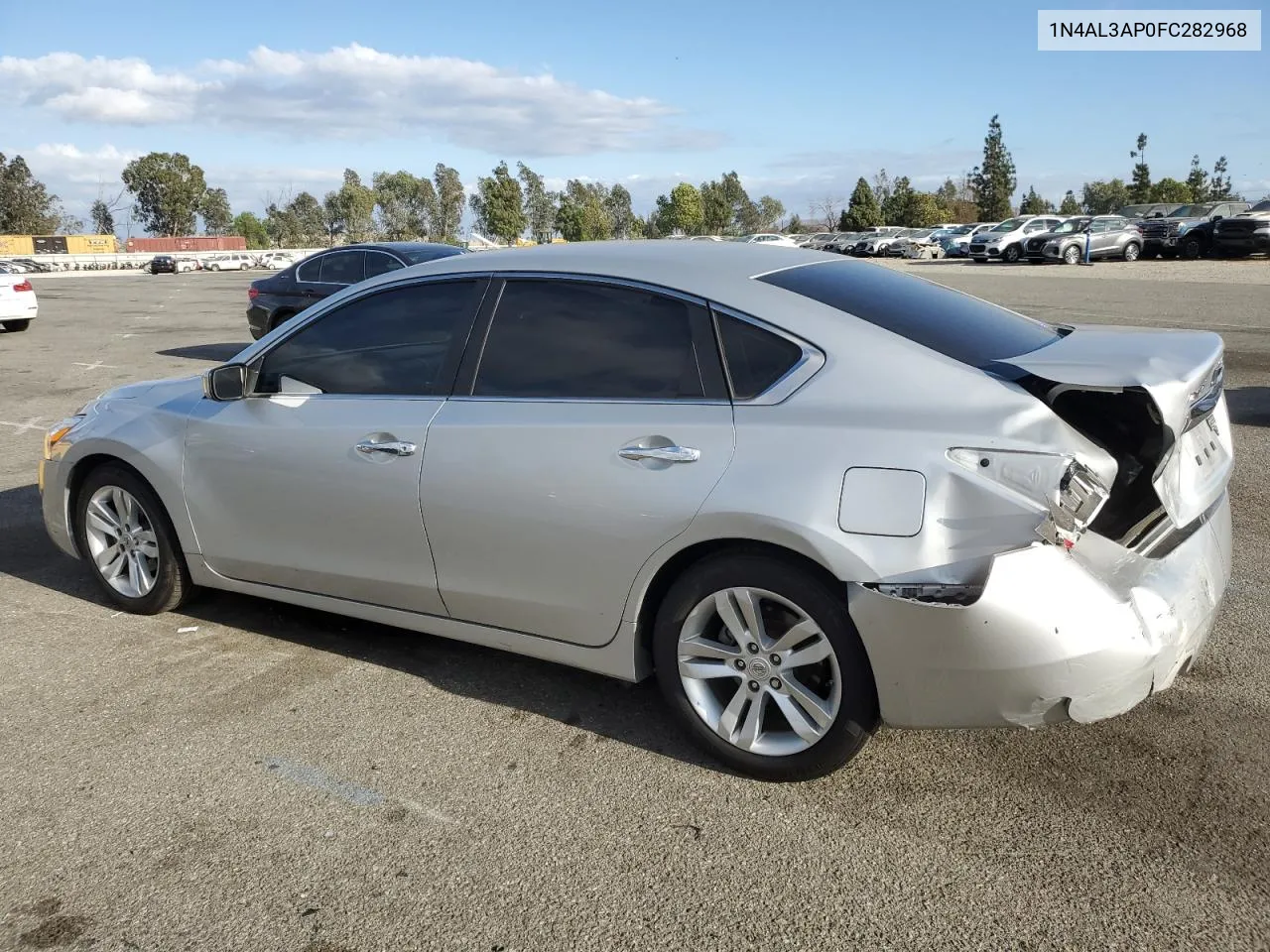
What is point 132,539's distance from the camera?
15.7ft

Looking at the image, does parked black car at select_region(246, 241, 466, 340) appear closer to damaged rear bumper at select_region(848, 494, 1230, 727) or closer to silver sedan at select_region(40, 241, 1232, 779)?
silver sedan at select_region(40, 241, 1232, 779)

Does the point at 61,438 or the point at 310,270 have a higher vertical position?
the point at 310,270

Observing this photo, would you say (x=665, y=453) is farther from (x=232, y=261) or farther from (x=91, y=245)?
(x=91, y=245)

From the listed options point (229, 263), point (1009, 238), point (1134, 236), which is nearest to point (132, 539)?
point (1134, 236)

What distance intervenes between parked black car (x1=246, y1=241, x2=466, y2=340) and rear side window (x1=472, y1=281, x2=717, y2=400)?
8.62 meters

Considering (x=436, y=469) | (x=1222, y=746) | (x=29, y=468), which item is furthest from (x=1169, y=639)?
(x=29, y=468)

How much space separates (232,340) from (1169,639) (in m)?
17.0

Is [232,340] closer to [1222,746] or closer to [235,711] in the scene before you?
[235,711]

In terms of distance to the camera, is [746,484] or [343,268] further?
[343,268]

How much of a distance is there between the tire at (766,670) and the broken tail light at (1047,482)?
1.80 ft

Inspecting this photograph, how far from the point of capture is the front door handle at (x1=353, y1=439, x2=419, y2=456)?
148 inches

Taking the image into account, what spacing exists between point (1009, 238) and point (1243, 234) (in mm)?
9308

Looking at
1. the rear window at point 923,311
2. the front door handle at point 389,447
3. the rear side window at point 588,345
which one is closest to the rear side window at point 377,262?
the front door handle at point 389,447

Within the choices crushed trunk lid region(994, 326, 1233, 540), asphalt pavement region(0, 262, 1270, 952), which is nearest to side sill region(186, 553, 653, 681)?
asphalt pavement region(0, 262, 1270, 952)
